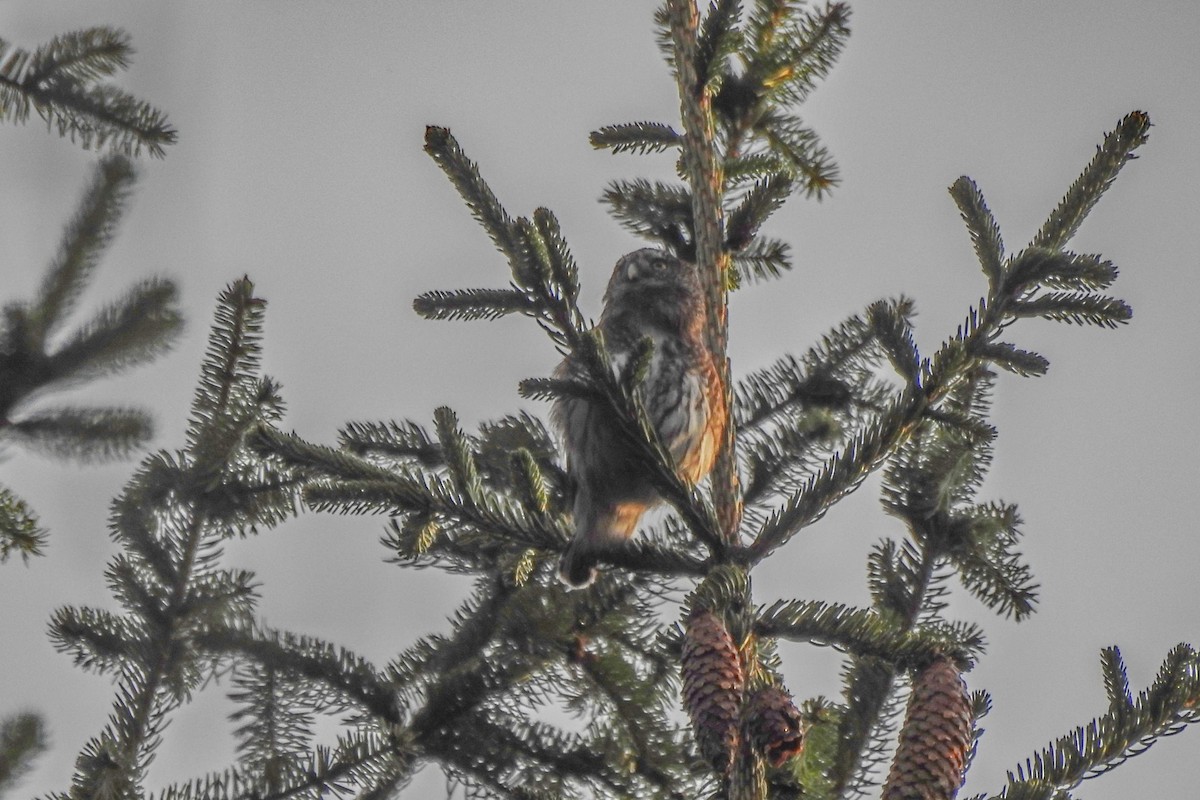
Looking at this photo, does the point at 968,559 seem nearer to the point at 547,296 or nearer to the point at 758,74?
the point at 547,296

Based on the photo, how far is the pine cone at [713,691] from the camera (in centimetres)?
153

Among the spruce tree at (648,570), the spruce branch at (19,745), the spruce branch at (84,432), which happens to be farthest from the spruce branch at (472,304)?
the spruce branch at (19,745)

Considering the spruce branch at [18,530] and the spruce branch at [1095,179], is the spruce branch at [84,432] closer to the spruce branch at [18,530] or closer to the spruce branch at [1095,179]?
the spruce branch at [18,530]

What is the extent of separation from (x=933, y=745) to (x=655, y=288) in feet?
7.31

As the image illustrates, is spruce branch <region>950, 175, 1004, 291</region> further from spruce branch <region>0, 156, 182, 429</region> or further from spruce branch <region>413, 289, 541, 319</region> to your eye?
spruce branch <region>0, 156, 182, 429</region>

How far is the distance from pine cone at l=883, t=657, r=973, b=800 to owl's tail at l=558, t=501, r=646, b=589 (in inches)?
28.0

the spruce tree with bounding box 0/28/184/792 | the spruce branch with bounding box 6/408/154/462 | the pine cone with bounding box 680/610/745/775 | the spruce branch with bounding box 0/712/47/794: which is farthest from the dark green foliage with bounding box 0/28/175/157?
the pine cone with bounding box 680/610/745/775

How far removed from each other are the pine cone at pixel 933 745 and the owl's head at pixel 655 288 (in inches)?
79.6

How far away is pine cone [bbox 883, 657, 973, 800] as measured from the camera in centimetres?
A: 150

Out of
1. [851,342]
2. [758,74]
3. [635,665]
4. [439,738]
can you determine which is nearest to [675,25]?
[758,74]

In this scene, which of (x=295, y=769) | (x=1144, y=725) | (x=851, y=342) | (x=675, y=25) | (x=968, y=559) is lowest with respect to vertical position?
(x=295, y=769)

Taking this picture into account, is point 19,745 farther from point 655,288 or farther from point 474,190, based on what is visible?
point 655,288

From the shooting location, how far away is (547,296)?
81.9 inches

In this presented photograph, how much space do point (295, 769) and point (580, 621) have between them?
0.63m
